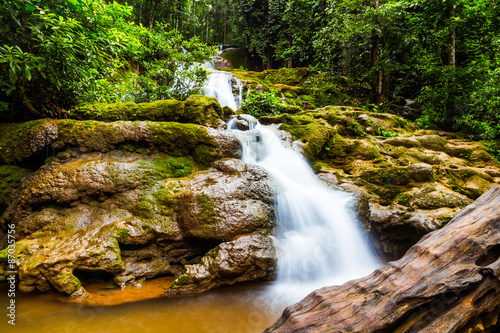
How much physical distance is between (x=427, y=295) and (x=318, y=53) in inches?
492

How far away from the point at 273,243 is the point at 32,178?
434cm

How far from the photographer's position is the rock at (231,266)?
3.37m

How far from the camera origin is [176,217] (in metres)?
4.09

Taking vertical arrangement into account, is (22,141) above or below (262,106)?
below

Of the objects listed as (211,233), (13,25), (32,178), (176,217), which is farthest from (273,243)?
(13,25)

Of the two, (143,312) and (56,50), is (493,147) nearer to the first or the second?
(143,312)

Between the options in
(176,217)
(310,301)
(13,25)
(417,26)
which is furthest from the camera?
(417,26)

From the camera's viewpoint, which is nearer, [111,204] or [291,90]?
[111,204]

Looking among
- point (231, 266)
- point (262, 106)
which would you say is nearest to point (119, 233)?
point (231, 266)

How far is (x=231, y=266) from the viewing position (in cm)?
346

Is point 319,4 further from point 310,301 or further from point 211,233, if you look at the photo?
point 310,301

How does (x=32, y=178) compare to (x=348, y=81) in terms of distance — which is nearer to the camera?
(x=32, y=178)

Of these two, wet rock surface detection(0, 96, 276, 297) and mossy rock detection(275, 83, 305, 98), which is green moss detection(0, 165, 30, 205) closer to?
wet rock surface detection(0, 96, 276, 297)

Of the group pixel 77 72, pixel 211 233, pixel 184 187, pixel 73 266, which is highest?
pixel 77 72
